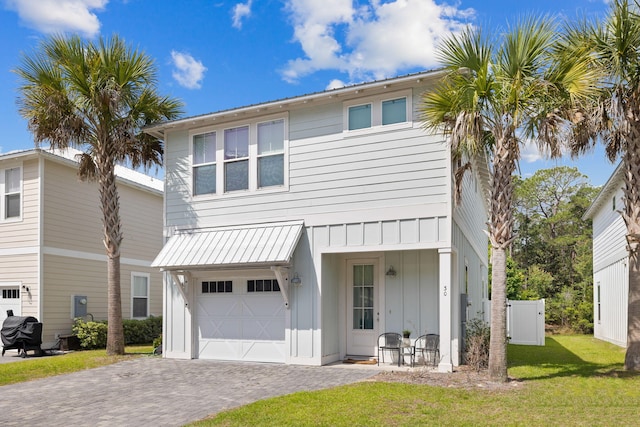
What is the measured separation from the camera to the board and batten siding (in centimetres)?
1165

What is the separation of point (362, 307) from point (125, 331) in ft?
30.4

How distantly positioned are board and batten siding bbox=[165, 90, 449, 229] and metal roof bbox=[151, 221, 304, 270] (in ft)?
0.93

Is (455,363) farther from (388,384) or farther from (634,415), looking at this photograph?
(634,415)

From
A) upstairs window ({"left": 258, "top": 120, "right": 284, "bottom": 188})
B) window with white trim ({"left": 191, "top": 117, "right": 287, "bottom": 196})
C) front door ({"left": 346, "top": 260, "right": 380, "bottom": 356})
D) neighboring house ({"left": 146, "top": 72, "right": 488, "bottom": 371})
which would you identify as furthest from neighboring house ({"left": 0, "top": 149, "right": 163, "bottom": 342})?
front door ({"left": 346, "top": 260, "right": 380, "bottom": 356})

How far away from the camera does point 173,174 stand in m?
14.7

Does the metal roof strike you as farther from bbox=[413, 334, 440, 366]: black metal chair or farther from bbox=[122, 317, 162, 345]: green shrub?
bbox=[122, 317, 162, 345]: green shrub

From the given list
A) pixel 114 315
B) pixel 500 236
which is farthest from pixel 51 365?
pixel 500 236

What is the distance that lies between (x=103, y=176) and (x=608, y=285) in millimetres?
18455

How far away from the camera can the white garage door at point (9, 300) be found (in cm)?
1716

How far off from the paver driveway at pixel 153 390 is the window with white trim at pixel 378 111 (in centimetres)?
528

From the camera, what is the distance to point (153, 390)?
995 cm

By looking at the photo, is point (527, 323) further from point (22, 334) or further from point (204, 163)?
point (22, 334)

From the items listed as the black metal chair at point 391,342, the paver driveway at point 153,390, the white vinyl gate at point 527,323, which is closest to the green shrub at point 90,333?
the paver driveway at point 153,390

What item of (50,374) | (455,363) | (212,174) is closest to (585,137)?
(455,363)
